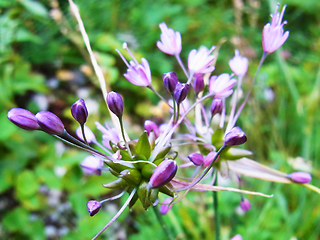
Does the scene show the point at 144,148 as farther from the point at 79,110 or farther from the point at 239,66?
the point at 239,66

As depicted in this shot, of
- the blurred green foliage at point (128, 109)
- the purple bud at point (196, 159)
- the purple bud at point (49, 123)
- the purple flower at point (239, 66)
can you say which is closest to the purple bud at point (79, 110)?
the purple bud at point (49, 123)

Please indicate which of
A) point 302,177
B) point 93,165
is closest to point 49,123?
point 93,165

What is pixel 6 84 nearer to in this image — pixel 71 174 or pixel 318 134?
pixel 71 174

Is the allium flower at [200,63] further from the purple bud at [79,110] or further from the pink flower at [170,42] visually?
the purple bud at [79,110]

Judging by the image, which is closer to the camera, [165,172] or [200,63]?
[165,172]

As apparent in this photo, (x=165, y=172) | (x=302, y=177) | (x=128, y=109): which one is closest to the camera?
(x=165, y=172)

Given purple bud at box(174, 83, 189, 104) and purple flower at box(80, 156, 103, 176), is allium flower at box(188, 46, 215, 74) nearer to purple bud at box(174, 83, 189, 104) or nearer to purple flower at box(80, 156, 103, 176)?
purple bud at box(174, 83, 189, 104)

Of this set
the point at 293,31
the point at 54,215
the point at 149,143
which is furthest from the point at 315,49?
the point at 149,143
